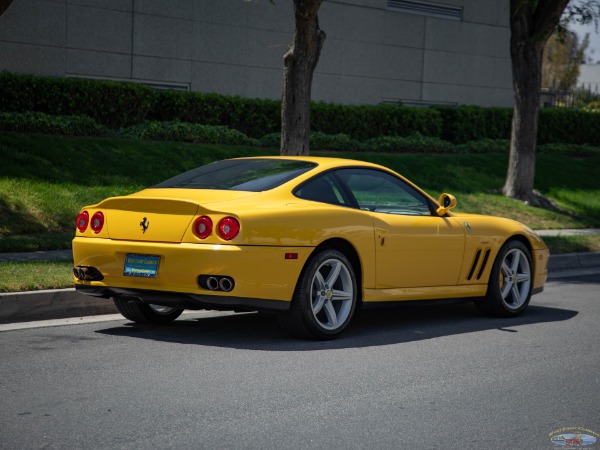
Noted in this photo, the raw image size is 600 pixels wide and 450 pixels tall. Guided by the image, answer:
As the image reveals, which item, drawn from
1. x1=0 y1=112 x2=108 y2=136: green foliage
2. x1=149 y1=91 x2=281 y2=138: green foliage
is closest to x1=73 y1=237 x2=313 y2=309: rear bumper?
x1=0 y1=112 x2=108 y2=136: green foliage

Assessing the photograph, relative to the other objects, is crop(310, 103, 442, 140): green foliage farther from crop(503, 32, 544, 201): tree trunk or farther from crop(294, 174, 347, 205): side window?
crop(294, 174, 347, 205): side window

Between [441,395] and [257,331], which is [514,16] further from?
[441,395]

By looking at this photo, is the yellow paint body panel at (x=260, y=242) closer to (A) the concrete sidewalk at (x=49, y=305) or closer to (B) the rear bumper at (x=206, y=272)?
(B) the rear bumper at (x=206, y=272)

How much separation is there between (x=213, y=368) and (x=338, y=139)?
15274 millimetres

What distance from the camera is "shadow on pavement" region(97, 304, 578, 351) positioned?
807 centimetres

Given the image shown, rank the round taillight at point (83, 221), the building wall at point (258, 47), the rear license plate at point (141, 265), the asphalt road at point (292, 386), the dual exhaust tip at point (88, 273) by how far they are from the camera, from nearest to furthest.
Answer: the asphalt road at point (292, 386) < the rear license plate at point (141, 265) < the dual exhaust tip at point (88, 273) < the round taillight at point (83, 221) < the building wall at point (258, 47)

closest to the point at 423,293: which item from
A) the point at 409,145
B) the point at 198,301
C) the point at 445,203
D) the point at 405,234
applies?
→ the point at 405,234

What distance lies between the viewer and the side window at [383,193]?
8.77m

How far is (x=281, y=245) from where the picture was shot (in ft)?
25.4

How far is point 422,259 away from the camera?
8953 mm

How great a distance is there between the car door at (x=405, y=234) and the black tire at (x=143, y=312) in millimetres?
1834

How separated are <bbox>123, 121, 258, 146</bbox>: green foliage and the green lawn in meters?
0.45

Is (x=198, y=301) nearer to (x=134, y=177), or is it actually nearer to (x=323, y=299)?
(x=323, y=299)

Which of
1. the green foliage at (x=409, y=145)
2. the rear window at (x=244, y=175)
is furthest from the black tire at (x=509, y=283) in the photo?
the green foliage at (x=409, y=145)
